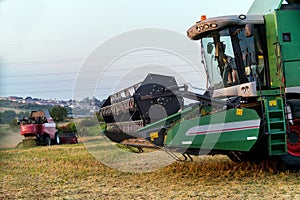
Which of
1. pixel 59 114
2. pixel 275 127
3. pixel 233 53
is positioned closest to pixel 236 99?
pixel 275 127

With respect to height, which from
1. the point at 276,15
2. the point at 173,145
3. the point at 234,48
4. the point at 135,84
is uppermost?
the point at 276,15

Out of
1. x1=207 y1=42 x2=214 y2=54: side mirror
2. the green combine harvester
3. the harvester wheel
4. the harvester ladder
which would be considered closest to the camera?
the green combine harvester

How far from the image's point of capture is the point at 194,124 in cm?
535

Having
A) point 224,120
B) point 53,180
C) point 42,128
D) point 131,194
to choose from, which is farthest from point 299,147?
point 42,128

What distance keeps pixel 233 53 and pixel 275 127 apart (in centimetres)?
128

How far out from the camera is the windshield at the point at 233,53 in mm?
6109

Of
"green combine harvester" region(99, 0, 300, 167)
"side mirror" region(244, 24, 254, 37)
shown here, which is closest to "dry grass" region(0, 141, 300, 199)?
"green combine harvester" region(99, 0, 300, 167)

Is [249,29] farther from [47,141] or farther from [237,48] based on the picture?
[47,141]

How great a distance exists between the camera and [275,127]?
5.63 m

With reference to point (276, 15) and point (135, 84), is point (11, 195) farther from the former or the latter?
point (276, 15)

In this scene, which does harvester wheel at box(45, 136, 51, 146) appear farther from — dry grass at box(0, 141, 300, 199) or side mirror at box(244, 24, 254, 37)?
side mirror at box(244, 24, 254, 37)

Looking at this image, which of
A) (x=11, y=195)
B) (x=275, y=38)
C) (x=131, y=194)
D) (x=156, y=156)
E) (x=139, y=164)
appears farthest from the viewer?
(x=156, y=156)

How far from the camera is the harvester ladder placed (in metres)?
5.58

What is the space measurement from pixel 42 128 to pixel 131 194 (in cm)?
1284
